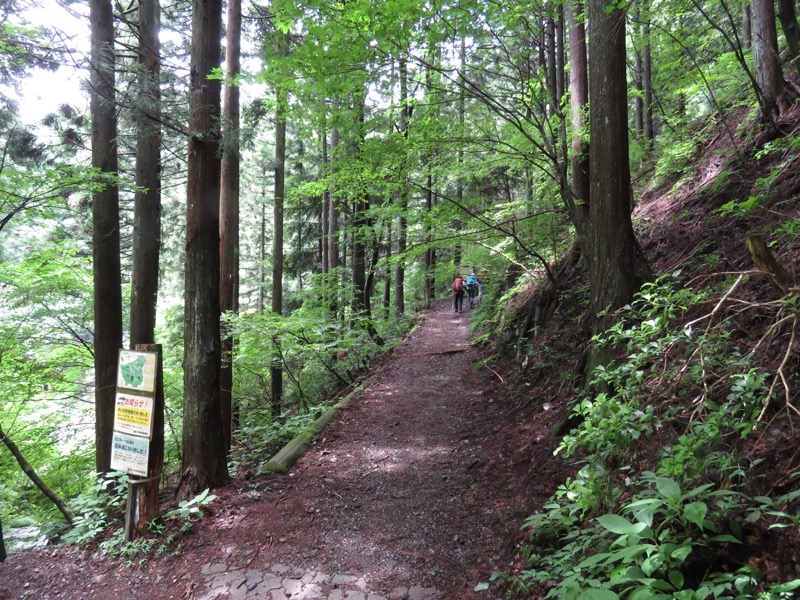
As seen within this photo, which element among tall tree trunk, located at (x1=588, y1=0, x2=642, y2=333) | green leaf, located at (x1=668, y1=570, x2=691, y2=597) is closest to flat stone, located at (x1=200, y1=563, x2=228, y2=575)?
green leaf, located at (x1=668, y1=570, x2=691, y2=597)

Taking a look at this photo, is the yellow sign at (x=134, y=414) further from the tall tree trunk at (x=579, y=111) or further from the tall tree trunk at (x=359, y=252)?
the tall tree trunk at (x=579, y=111)

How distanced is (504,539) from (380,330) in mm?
11214

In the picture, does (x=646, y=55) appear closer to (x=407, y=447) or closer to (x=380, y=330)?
(x=380, y=330)

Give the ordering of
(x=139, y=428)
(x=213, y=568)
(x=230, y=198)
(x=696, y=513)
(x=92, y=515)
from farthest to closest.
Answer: (x=230, y=198), (x=92, y=515), (x=139, y=428), (x=213, y=568), (x=696, y=513)

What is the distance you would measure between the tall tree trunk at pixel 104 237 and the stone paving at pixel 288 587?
14.7 ft

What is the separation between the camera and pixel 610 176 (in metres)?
4.42

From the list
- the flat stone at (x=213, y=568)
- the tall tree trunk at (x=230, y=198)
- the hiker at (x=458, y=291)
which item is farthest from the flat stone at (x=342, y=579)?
the hiker at (x=458, y=291)

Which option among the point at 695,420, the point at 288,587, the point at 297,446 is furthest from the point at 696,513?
the point at 297,446

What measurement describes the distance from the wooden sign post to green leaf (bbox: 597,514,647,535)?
382cm

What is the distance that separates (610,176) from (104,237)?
7358 mm

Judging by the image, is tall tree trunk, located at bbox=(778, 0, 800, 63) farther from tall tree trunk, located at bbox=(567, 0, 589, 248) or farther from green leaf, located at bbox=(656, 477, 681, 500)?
green leaf, located at bbox=(656, 477, 681, 500)

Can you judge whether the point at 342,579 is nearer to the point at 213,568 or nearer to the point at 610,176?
the point at 213,568

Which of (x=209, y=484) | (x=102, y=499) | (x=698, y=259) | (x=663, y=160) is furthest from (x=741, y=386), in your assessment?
(x=663, y=160)

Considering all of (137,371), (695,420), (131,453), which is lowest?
(131,453)
